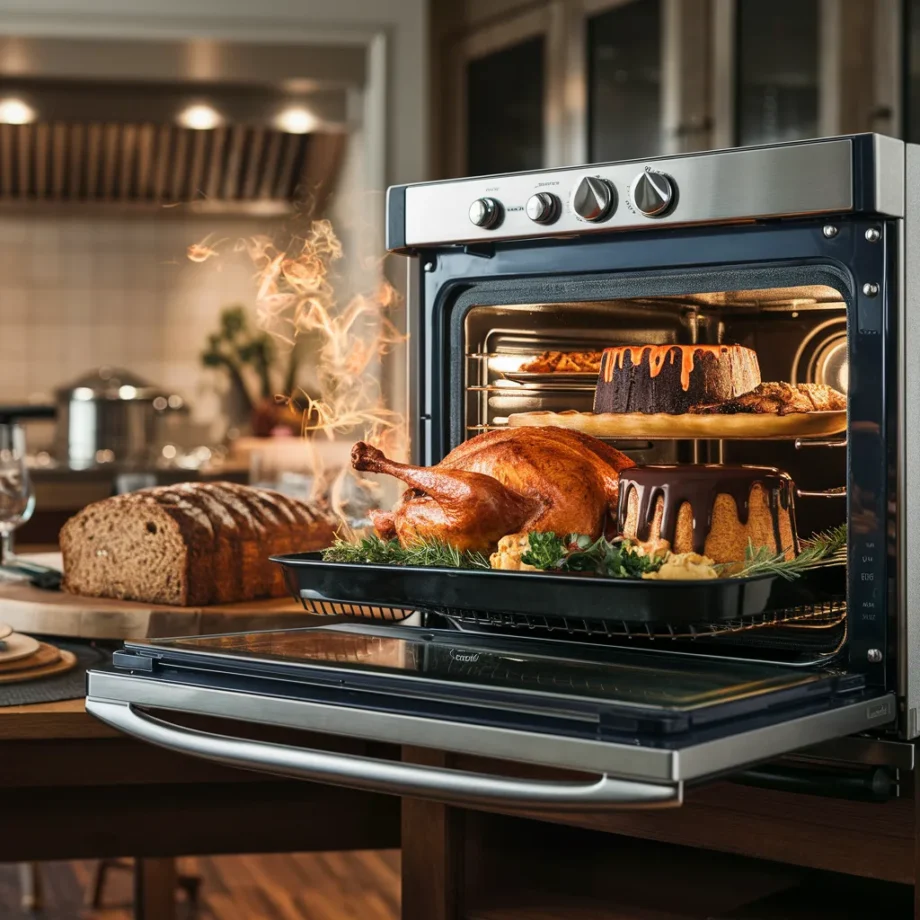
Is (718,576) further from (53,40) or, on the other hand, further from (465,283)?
(53,40)

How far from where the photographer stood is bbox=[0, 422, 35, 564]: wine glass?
1.76 meters

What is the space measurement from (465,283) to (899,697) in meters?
0.49

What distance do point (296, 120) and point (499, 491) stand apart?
2985 millimetres

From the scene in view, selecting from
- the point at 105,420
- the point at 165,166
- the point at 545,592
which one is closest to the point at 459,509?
the point at 545,592

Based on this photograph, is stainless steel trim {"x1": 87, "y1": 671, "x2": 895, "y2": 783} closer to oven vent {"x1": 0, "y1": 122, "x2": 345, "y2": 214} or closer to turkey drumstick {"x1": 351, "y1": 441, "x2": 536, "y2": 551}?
turkey drumstick {"x1": 351, "y1": 441, "x2": 536, "y2": 551}

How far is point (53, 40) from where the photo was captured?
3.62 m

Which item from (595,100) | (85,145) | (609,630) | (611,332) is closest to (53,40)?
(85,145)

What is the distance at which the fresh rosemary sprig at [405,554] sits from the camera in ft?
3.50

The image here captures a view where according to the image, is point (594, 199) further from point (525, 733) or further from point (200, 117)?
point (200, 117)

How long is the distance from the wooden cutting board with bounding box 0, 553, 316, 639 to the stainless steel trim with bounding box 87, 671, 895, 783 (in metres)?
0.48

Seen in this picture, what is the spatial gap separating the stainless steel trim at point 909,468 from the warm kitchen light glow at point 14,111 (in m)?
3.35

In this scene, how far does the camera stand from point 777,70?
2.73m

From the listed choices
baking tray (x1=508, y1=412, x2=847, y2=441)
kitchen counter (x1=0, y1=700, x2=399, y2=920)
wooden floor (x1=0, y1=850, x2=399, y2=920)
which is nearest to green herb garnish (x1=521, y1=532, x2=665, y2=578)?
baking tray (x1=508, y1=412, x2=847, y2=441)

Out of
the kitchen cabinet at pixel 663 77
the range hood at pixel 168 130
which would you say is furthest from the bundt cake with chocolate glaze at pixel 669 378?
the range hood at pixel 168 130
